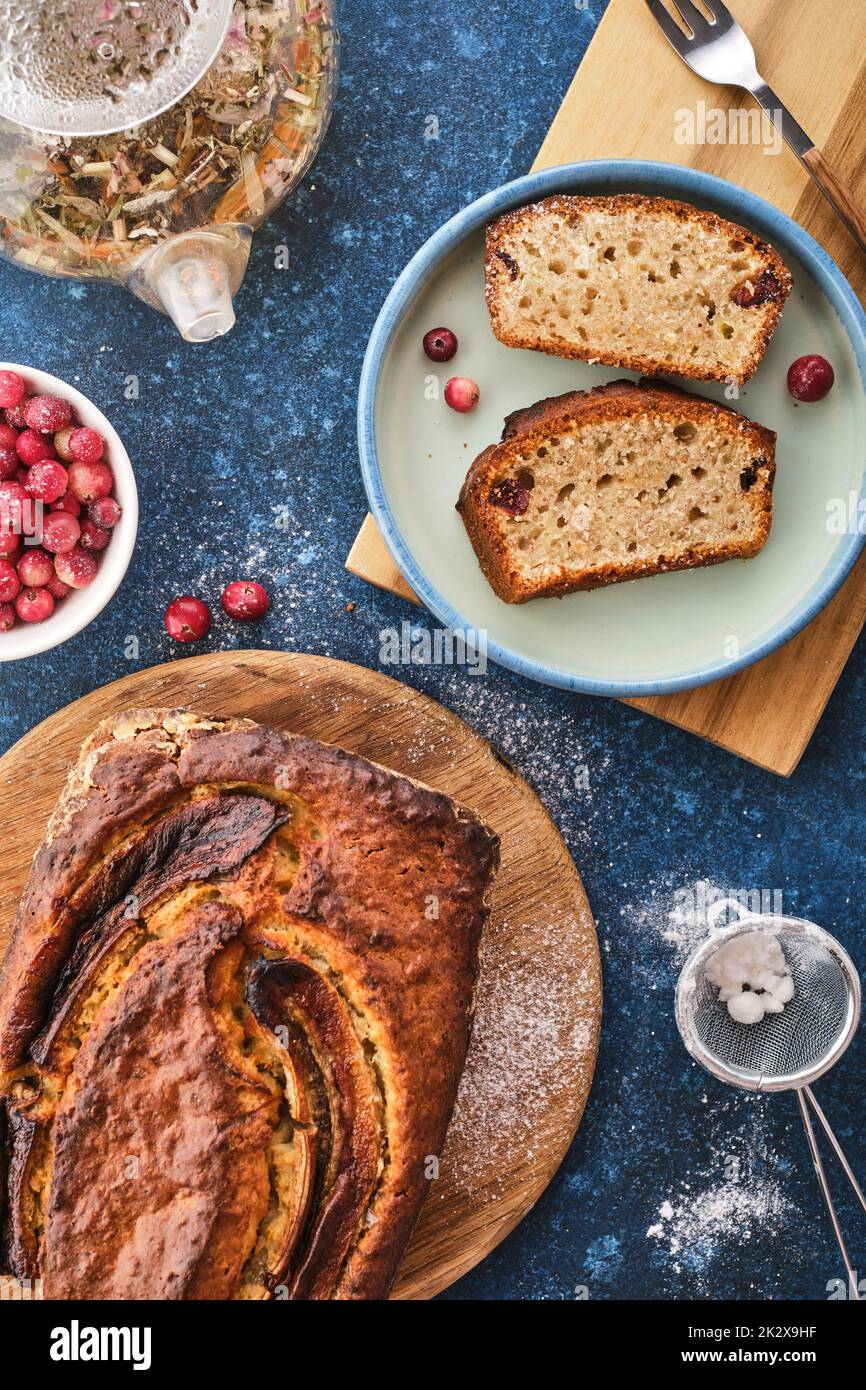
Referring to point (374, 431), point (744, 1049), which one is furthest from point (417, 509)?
point (744, 1049)

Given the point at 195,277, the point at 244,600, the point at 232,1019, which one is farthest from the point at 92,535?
the point at 232,1019

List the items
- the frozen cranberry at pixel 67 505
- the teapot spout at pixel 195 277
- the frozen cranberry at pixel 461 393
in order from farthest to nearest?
the frozen cranberry at pixel 461 393
the frozen cranberry at pixel 67 505
the teapot spout at pixel 195 277

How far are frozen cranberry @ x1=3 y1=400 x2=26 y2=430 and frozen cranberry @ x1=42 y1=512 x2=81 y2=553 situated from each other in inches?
9.5

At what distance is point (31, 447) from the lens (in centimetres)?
270

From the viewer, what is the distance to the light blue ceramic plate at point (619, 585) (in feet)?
9.16

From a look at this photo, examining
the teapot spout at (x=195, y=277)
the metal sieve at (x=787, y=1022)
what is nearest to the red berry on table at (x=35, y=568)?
the teapot spout at (x=195, y=277)

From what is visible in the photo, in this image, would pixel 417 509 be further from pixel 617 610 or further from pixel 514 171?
pixel 514 171

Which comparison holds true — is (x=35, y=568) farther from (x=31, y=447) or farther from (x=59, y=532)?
(x=31, y=447)

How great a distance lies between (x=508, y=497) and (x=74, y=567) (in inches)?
40.0

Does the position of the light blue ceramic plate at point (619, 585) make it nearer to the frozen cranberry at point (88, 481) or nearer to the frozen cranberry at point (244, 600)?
the frozen cranberry at point (244, 600)

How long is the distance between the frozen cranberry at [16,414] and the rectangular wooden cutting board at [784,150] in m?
0.84

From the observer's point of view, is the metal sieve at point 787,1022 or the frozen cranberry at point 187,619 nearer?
the metal sieve at point 787,1022

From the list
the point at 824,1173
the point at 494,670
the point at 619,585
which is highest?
the point at 619,585

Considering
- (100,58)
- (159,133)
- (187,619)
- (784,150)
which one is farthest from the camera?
(187,619)
